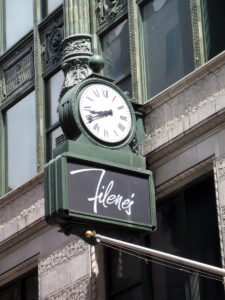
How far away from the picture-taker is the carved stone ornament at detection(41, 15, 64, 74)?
24.4 meters

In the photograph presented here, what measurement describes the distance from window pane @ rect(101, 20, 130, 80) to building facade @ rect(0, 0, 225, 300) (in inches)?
1.0

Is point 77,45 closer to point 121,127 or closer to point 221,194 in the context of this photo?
point 121,127

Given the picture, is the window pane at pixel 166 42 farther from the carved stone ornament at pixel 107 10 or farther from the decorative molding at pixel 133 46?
the carved stone ornament at pixel 107 10

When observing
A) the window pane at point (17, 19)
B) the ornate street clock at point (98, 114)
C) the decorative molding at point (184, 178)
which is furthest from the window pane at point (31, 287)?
the window pane at point (17, 19)

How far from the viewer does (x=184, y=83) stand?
20188 mm

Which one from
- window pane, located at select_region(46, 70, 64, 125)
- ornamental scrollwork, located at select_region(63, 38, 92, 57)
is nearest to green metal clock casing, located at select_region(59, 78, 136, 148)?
ornamental scrollwork, located at select_region(63, 38, 92, 57)

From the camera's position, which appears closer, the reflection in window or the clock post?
the clock post

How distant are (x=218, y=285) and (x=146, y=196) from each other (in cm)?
206

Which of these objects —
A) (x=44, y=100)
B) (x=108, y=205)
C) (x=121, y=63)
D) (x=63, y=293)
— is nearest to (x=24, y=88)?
(x=44, y=100)

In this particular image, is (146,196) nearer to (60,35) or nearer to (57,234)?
(57,234)

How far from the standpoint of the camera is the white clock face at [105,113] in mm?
19594

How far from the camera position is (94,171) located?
744 inches

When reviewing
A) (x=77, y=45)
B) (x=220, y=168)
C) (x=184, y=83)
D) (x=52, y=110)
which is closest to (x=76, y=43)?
(x=77, y=45)

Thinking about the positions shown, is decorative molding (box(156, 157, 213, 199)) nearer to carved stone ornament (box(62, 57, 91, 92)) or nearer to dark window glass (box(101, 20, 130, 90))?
dark window glass (box(101, 20, 130, 90))
